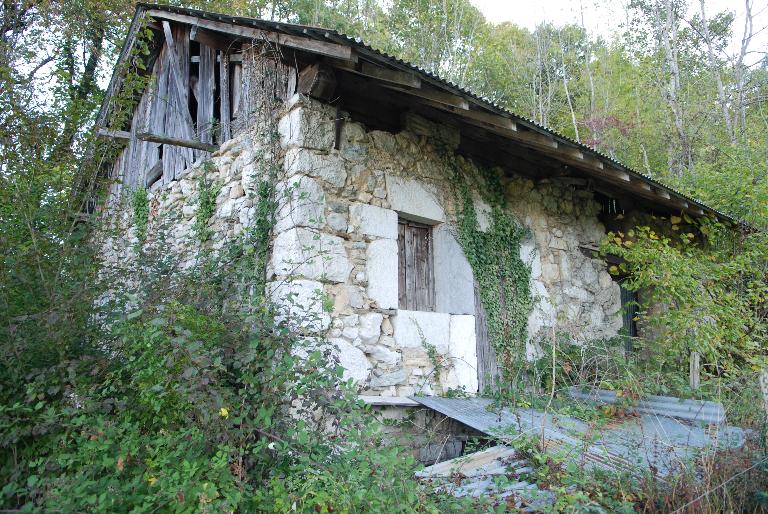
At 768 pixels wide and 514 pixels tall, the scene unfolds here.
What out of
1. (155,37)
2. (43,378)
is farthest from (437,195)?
(155,37)

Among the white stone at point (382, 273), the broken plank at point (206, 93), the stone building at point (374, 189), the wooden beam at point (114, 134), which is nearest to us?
the stone building at point (374, 189)

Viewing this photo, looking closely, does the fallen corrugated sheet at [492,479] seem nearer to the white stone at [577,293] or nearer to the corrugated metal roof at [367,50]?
the corrugated metal roof at [367,50]

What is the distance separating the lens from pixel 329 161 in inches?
181

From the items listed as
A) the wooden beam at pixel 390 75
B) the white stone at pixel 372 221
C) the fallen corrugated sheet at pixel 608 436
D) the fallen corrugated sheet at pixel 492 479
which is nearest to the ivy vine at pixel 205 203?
the white stone at pixel 372 221

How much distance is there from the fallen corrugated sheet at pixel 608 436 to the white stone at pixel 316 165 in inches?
76.3

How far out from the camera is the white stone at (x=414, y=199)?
4984 mm

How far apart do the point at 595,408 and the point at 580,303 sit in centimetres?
213

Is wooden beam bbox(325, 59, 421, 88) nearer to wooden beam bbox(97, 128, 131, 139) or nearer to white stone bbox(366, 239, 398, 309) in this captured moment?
white stone bbox(366, 239, 398, 309)

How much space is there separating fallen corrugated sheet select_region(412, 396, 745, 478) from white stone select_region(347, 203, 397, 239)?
4.67ft

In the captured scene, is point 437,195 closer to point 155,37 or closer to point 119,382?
point 119,382

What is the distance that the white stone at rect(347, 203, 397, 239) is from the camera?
466 cm

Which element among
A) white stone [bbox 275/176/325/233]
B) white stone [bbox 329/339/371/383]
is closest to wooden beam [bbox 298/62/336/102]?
white stone [bbox 275/176/325/233]

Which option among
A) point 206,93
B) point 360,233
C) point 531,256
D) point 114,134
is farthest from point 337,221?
point 206,93

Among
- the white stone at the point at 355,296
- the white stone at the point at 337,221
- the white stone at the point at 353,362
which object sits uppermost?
the white stone at the point at 337,221
